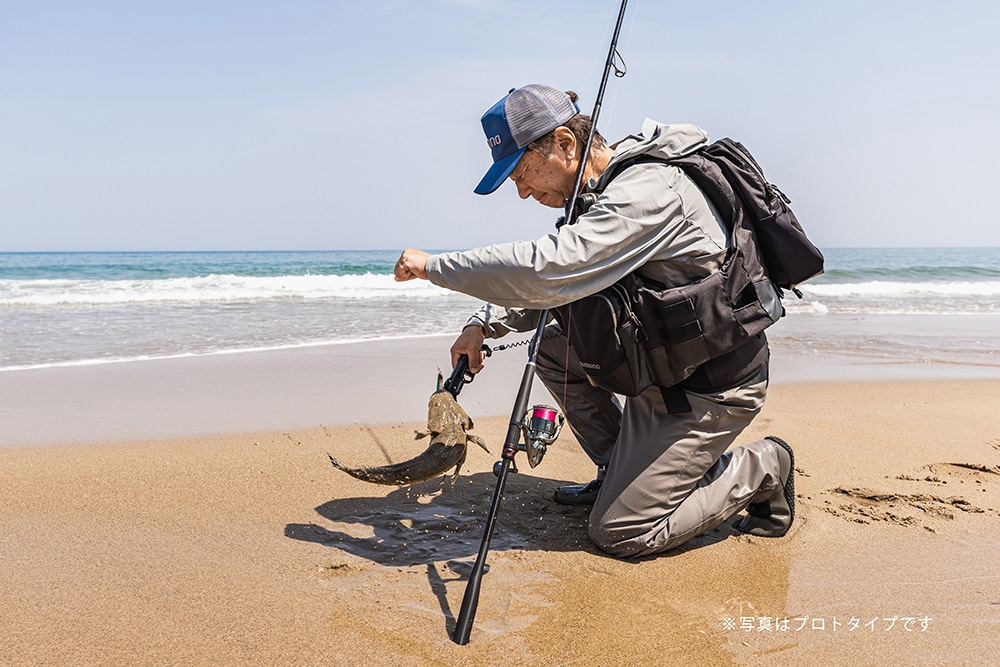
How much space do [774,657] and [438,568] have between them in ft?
3.83

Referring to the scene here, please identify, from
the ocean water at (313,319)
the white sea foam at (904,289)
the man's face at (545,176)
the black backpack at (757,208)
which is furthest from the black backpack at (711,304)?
the white sea foam at (904,289)

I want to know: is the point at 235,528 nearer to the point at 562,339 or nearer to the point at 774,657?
the point at 562,339

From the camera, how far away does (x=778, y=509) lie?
127 inches

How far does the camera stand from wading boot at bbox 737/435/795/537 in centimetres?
321

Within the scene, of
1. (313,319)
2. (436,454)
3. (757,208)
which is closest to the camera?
(757,208)

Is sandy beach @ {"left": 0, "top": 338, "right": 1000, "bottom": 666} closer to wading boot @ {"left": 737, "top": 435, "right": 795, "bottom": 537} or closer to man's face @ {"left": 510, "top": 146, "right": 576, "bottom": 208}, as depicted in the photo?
A: wading boot @ {"left": 737, "top": 435, "right": 795, "bottom": 537}

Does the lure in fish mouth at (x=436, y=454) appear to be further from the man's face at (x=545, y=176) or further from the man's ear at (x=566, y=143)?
the man's ear at (x=566, y=143)

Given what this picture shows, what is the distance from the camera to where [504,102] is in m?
2.79

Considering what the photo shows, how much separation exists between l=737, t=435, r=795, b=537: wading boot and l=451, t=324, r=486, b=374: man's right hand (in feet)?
4.20

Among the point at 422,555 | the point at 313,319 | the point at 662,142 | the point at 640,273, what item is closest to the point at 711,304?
the point at 640,273

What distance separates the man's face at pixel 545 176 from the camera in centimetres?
284

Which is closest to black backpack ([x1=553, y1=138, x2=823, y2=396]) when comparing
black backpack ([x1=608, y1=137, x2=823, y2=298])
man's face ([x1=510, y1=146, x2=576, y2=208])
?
black backpack ([x1=608, y1=137, x2=823, y2=298])

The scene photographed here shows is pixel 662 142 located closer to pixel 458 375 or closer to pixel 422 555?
pixel 458 375

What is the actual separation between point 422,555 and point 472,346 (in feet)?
2.87
